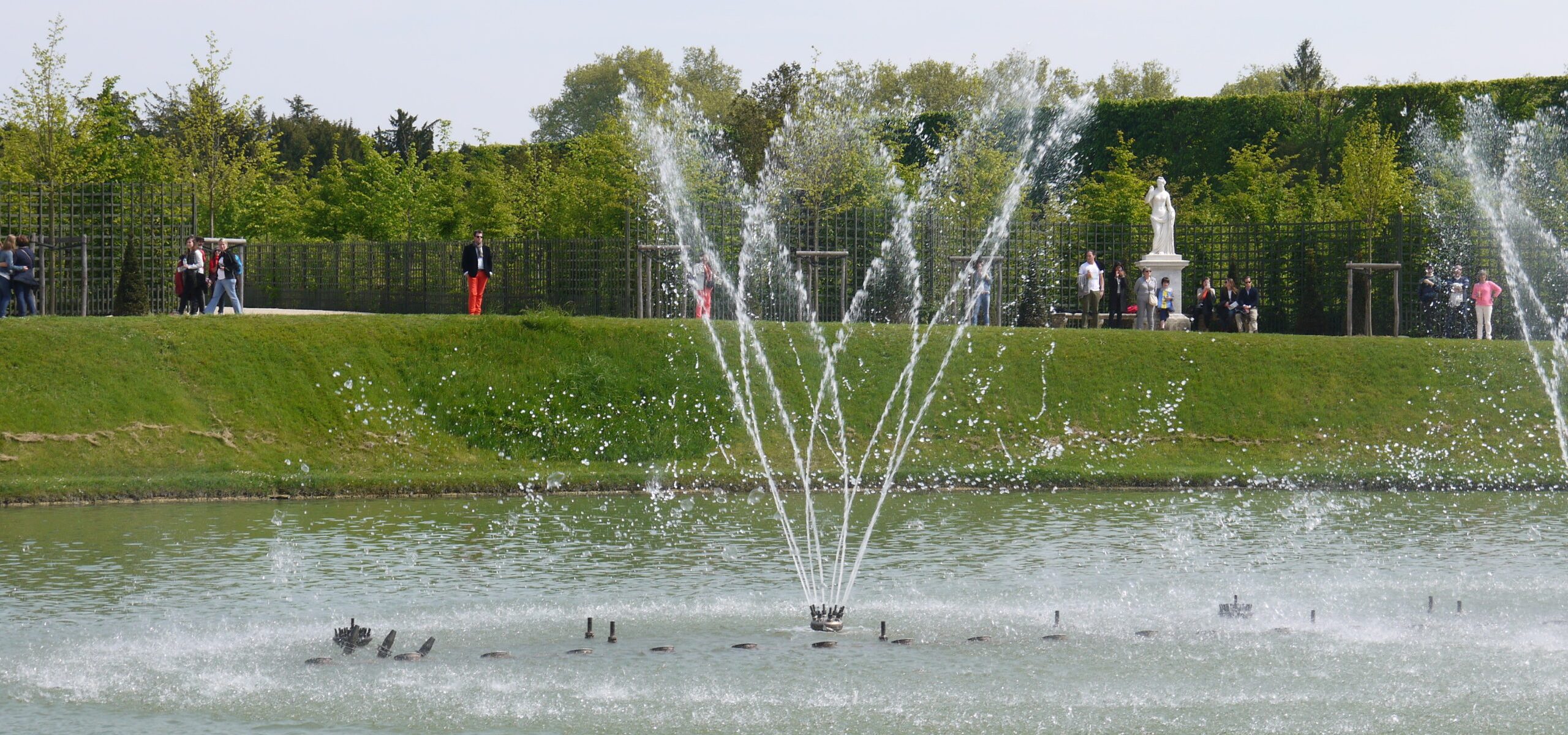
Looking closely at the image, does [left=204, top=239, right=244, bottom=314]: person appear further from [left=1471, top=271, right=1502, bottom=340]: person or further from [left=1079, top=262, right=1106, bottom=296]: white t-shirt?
[left=1471, top=271, right=1502, bottom=340]: person

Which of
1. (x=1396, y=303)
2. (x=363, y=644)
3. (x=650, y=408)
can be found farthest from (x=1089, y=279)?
(x=363, y=644)

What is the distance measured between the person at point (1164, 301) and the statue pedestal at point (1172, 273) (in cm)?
5

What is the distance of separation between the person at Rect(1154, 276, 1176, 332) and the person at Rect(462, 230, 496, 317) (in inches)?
535

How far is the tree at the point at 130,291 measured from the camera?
29.5m

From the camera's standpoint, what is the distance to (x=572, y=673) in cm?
1102

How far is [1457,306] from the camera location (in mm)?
33344

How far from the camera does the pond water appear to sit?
993 cm

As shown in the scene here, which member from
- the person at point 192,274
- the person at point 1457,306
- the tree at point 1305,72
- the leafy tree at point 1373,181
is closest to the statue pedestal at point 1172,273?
the person at point 1457,306

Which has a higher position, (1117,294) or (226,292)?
(1117,294)

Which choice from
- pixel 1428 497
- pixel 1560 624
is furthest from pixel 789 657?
pixel 1428 497

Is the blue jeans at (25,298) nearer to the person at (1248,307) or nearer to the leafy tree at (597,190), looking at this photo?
the leafy tree at (597,190)

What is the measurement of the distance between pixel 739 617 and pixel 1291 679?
4.42 metres

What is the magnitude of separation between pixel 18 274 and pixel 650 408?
38.3ft

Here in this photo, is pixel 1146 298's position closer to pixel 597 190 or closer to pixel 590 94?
pixel 597 190
